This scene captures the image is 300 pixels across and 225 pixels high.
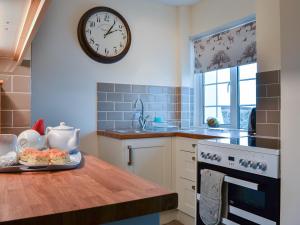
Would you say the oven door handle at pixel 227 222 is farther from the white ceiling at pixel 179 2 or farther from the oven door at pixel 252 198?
the white ceiling at pixel 179 2

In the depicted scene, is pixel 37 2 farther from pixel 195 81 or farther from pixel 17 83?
pixel 195 81

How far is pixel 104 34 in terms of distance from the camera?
111 inches

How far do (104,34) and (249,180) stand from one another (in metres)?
2.03

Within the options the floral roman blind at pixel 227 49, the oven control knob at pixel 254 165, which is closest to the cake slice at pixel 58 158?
the oven control knob at pixel 254 165

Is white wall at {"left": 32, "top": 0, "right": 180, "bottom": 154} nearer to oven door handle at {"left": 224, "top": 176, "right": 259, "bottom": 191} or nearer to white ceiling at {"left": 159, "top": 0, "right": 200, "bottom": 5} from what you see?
white ceiling at {"left": 159, "top": 0, "right": 200, "bottom": 5}

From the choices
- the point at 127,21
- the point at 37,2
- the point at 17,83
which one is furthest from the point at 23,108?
the point at 127,21

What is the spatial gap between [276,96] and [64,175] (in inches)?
71.1

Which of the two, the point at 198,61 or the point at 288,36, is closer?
the point at 288,36

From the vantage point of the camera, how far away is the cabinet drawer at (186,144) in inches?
93.6

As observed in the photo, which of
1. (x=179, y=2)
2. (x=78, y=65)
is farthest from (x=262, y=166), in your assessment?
(x=179, y=2)

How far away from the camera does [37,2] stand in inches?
27.5

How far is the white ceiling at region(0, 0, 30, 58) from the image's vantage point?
2.38 feet

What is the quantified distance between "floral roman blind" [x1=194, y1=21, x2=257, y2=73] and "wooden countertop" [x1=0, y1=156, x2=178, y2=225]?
87.9 inches

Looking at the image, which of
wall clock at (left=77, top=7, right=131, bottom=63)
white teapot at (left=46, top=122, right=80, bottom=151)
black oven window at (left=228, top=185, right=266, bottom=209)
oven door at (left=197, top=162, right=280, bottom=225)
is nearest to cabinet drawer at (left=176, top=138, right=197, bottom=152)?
oven door at (left=197, top=162, right=280, bottom=225)
